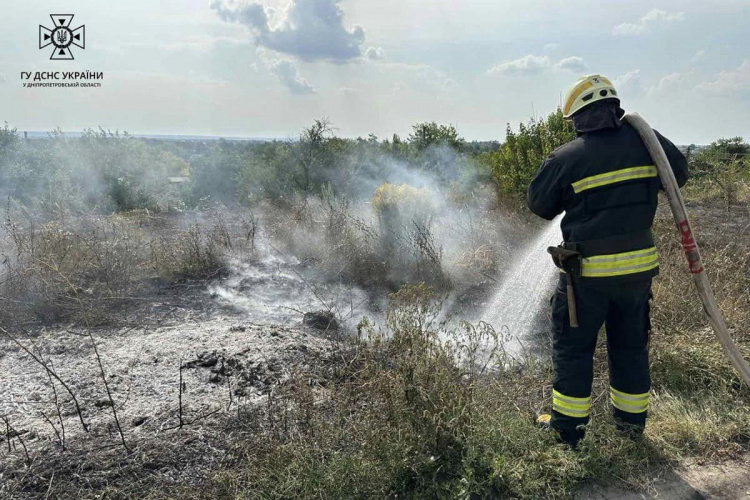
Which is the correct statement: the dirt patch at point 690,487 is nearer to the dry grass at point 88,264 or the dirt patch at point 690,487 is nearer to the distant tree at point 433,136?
the dry grass at point 88,264

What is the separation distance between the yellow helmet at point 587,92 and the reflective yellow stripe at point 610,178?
0.42 meters

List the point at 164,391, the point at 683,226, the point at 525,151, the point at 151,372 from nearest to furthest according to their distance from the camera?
the point at 683,226
the point at 164,391
the point at 151,372
the point at 525,151

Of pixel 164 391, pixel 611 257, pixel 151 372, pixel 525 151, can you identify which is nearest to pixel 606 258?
pixel 611 257

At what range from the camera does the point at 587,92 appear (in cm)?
285

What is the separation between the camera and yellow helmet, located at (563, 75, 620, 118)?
2.83m

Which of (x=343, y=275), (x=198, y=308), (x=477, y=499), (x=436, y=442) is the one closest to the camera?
(x=477, y=499)

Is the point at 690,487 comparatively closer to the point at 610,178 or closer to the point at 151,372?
the point at 610,178

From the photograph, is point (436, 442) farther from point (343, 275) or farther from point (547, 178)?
point (343, 275)

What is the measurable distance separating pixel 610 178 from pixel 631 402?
1.37 m

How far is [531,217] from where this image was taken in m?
7.27

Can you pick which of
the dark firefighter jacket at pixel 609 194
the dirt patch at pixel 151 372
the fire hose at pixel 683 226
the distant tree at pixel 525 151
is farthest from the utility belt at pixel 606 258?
the distant tree at pixel 525 151

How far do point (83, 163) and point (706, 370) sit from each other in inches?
486

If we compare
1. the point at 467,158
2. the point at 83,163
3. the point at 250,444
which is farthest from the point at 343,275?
the point at 83,163

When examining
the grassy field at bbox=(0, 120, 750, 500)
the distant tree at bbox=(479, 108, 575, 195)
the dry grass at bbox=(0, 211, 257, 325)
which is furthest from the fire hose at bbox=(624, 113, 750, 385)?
the dry grass at bbox=(0, 211, 257, 325)
